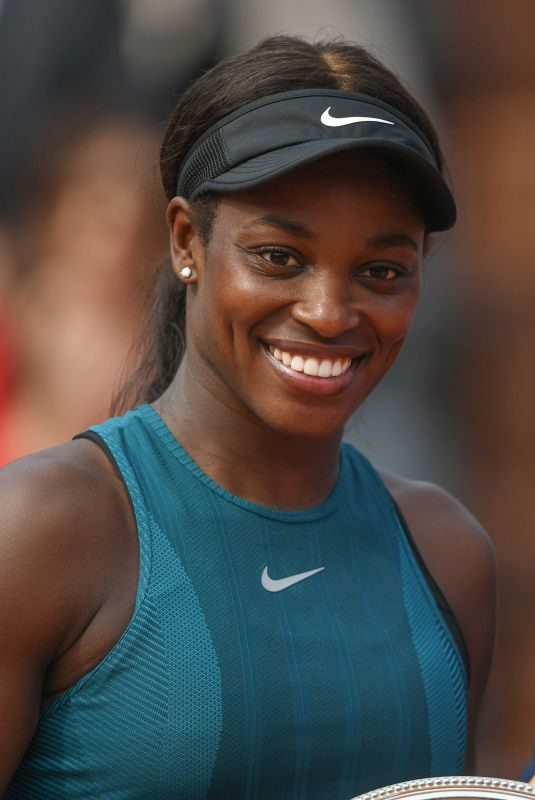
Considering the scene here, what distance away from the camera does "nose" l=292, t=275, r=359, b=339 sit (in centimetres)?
204

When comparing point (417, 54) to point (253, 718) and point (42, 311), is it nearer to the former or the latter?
point (42, 311)

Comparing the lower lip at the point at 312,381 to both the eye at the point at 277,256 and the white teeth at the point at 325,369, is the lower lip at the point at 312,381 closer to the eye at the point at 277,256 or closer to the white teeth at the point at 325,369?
the white teeth at the point at 325,369

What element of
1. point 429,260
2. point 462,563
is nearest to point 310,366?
point 462,563

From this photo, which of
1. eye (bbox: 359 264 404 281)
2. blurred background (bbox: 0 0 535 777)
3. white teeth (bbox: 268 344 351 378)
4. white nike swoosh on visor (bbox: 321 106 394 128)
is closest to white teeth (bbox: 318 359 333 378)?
white teeth (bbox: 268 344 351 378)

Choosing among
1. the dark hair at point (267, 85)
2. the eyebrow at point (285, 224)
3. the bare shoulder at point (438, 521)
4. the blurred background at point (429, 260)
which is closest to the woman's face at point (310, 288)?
the eyebrow at point (285, 224)

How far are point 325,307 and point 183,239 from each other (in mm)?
312

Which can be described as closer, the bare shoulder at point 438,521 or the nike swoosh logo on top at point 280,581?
the nike swoosh logo on top at point 280,581

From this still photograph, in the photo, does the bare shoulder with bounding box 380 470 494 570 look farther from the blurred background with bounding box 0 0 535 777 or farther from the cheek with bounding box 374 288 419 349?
the blurred background with bounding box 0 0 535 777

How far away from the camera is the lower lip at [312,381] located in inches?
→ 82.7

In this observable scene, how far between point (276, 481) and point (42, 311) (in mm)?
1841

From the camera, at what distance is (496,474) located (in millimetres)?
4742

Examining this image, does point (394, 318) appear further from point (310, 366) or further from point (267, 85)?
point (267, 85)

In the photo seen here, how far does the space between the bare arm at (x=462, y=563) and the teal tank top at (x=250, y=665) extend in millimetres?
87

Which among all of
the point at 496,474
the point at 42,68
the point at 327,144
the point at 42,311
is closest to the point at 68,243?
the point at 42,311
